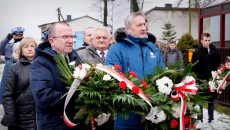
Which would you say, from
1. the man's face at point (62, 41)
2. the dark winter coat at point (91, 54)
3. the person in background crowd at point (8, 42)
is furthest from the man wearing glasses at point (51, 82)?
the person in background crowd at point (8, 42)

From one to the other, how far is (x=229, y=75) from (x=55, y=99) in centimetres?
364

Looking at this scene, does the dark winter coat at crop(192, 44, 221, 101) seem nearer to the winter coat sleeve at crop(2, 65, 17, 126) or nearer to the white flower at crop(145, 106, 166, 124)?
the white flower at crop(145, 106, 166, 124)

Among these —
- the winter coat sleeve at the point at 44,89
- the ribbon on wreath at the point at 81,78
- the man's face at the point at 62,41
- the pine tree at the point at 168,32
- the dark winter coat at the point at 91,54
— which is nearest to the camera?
the ribbon on wreath at the point at 81,78

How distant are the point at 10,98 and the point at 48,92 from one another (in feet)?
5.24

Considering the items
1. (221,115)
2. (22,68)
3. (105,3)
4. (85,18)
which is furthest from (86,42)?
(85,18)

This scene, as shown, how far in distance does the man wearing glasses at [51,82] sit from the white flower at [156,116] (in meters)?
0.67

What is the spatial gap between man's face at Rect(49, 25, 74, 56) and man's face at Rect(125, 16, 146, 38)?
85 centimetres

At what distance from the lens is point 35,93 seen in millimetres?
2301

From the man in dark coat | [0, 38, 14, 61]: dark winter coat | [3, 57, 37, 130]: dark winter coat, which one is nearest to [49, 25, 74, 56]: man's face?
[3, 57, 37, 130]: dark winter coat

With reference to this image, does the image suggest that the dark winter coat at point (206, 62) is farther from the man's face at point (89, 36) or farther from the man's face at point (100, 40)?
the man's face at point (100, 40)

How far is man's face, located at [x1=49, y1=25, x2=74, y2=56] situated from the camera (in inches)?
103

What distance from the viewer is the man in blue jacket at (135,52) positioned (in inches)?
119

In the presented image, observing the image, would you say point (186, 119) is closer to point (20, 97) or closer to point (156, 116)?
point (156, 116)

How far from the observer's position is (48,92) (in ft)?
7.39
